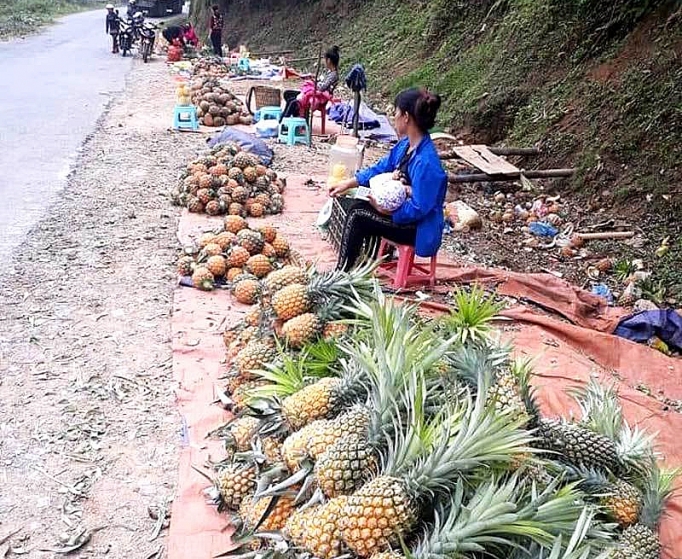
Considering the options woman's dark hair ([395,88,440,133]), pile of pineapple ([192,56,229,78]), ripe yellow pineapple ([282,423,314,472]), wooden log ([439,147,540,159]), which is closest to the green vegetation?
pile of pineapple ([192,56,229,78])

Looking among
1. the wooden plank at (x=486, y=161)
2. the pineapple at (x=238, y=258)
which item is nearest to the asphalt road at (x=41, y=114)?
the pineapple at (x=238, y=258)

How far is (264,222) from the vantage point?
6.99 m

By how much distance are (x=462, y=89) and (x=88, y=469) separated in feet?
34.1

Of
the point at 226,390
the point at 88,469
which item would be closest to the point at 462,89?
the point at 226,390

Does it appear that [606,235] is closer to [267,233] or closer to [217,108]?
[267,233]

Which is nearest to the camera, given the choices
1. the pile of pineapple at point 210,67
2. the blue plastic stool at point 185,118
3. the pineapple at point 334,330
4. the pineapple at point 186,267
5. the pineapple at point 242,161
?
the pineapple at point 334,330

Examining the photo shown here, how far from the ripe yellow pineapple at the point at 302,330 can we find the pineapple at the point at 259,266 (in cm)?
176

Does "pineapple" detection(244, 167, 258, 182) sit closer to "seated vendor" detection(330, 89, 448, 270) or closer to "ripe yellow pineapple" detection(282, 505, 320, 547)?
"seated vendor" detection(330, 89, 448, 270)

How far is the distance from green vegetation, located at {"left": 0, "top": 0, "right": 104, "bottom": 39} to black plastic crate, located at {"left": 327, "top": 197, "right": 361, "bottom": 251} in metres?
23.5

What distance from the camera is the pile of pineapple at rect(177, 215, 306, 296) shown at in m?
5.20

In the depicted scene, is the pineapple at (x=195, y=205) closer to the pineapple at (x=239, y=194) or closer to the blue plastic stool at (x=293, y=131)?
the pineapple at (x=239, y=194)

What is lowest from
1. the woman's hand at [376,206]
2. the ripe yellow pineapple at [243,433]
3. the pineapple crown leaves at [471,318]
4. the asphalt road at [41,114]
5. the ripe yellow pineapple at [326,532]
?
the asphalt road at [41,114]

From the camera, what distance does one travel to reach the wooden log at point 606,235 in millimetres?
7117

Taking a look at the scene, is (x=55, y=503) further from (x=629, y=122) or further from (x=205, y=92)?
(x=205, y=92)
